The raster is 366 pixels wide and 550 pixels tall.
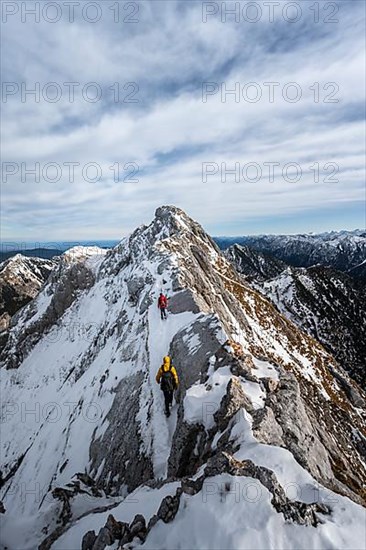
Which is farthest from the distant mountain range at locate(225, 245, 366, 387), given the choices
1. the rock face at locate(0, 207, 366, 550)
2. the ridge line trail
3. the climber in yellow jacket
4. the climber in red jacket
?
the climber in yellow jacket

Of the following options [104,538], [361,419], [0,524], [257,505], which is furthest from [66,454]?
[361,419]

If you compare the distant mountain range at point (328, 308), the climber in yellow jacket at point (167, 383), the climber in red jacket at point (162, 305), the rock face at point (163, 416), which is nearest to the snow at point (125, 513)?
the rock face at point (163, 416)

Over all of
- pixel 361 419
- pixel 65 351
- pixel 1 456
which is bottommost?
pixel 1 456

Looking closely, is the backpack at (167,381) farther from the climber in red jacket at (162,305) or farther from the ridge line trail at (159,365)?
the climber in red jacket at (162,305)

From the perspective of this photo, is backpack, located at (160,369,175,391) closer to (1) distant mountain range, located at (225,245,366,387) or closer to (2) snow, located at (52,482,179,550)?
(2) snow, located at (52,482,179,550)

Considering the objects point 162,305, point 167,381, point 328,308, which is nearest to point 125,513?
point 167,381

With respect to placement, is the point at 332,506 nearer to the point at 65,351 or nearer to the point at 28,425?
the point at 28,425

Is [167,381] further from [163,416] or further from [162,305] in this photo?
[162,305]
